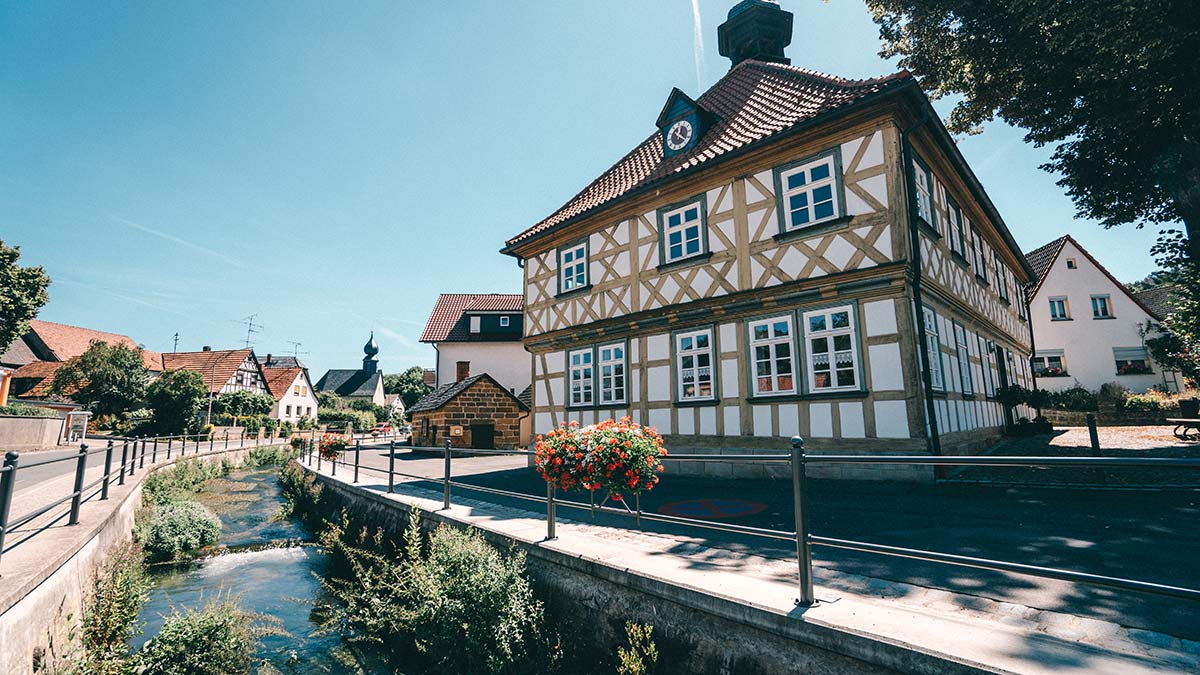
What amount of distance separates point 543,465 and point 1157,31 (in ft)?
38.9

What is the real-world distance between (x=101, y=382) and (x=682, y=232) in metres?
42.4

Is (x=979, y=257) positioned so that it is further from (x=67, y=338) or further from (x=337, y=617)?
(x=67, y=338)

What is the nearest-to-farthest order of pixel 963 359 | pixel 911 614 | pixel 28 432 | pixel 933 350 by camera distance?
pixel 911 614 < pixel 933 350 < pixel 963 359 < pixel 28 432

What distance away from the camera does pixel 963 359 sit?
12.2 meters

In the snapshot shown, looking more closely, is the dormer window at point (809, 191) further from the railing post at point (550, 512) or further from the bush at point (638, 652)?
the bush at point (638, 652)

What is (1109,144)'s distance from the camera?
1298cm

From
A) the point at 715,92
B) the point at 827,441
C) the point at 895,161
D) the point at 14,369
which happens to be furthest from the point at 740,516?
the point at 14,369

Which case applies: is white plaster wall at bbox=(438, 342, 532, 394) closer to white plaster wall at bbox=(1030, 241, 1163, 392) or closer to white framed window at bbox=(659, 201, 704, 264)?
white framed window at bbox=(659, 201, 704, 264)

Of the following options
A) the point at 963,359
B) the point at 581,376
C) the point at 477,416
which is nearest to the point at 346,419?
the point at 477,416

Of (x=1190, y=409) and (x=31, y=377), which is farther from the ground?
(x=31, y=377)

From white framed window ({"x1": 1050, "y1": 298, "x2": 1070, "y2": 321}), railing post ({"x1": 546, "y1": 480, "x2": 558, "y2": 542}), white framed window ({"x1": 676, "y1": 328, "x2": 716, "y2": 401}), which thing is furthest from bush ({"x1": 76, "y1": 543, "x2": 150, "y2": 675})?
white framed window ({"x1": 1050, "y1": 298, "x2": 1070, "y2": 321})

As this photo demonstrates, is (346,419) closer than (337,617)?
No

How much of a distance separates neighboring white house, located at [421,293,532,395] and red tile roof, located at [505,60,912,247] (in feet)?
57.0

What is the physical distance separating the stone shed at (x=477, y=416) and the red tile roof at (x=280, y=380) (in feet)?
138
